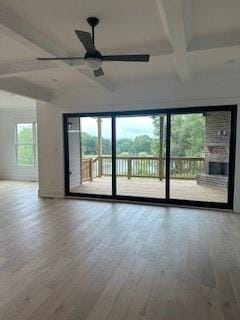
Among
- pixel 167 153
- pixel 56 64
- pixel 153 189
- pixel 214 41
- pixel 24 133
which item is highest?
pixel 214 41

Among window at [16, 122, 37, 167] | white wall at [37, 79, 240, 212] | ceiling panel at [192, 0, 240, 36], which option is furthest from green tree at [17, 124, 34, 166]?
ceiling panel at [192, 0, 240, 36]

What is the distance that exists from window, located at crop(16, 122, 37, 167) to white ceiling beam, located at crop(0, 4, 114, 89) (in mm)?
6240

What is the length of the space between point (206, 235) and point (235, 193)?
5.53 feet

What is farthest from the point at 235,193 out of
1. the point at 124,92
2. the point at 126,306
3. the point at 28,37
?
the point at 28,37

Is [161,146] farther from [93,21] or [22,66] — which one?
[93,21]

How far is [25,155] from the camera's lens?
368 inches

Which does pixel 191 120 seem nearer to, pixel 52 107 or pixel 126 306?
pixel 52 107

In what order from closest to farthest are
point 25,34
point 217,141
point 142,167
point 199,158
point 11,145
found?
point 25,34
point 217,141
point 199,158
point 142,167
point 11,145

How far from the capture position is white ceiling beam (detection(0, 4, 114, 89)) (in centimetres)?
250

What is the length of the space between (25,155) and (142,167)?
530cm

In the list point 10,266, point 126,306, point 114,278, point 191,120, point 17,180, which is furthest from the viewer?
point 17,180

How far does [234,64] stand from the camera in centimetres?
415

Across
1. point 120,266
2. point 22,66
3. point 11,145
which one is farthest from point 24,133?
point 120,266

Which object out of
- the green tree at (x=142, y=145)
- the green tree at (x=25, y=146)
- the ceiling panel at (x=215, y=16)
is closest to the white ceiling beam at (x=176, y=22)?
the ceiling panel at (x=215, y=16)
